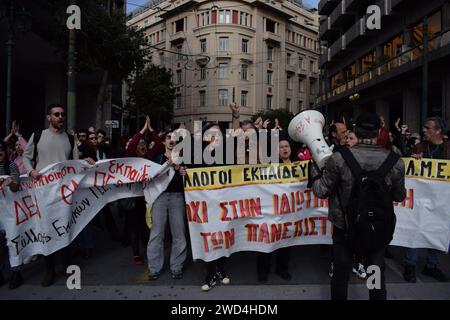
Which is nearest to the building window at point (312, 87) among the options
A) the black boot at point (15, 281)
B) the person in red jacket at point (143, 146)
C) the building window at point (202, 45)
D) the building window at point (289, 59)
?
the building window at point (289, 59)

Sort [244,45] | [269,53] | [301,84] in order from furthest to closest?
[301,84] → [269,53] → [244,45]

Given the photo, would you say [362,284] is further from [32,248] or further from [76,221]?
[32,248]

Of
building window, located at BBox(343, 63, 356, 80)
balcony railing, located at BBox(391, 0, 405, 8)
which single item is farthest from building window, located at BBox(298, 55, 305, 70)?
balcony railing, located at BBox(391, 0, 405, 8)

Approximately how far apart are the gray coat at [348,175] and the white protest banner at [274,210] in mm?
1385

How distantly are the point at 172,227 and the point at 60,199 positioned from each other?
1317mm

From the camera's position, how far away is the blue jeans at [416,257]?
176 inches

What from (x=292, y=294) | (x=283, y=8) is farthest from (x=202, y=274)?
(x=283, y=8)

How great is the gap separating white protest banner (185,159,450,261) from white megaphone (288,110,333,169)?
0.74m

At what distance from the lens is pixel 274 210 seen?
15.0 ft

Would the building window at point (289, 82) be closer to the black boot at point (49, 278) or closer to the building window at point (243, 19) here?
the building window at point (243, 19)

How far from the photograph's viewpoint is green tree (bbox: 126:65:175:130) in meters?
28.4

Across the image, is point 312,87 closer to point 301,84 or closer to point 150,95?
point 301,84

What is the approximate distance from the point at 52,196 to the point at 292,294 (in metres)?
2.85

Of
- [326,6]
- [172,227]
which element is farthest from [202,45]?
[172,227]
